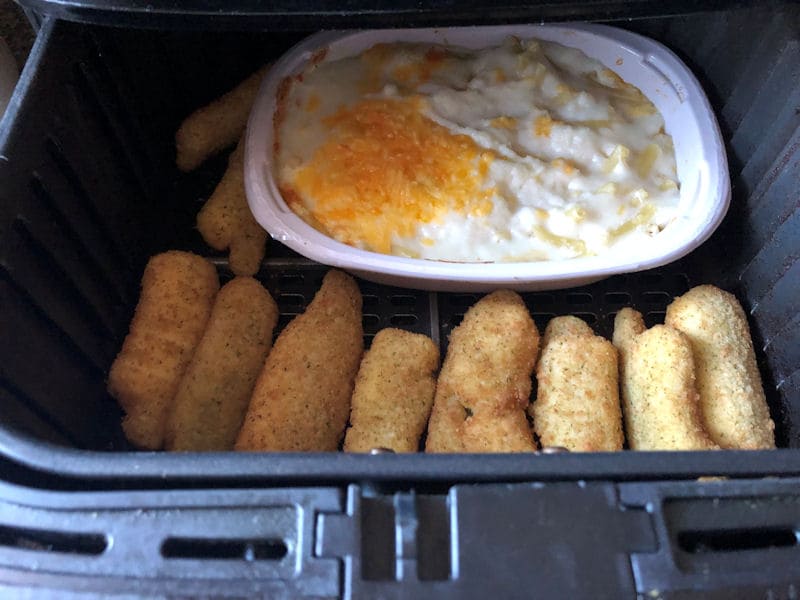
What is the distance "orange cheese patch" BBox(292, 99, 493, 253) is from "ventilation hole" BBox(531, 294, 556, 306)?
22cm

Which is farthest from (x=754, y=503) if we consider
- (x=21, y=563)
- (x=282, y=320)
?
(x=282, y=320)

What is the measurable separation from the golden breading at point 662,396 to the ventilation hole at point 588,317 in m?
0.13

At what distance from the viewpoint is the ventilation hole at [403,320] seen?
1.38 m

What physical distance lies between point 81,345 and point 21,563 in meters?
0.51

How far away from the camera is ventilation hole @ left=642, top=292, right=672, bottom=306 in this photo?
141 cm

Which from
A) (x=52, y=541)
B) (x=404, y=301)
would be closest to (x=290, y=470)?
(x=52, y=541)

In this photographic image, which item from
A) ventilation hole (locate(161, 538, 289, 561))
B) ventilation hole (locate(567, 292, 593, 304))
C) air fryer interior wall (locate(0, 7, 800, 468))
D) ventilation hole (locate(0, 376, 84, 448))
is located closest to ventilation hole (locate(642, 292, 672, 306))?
air fryer interior wall (locate(0, 7, 800, 468))

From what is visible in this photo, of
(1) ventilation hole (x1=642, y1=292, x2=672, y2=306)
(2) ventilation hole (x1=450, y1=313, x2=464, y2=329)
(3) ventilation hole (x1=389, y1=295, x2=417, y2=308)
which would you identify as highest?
(1) ventilation hole (x1=642, y1=292, x2=672, y2=306)

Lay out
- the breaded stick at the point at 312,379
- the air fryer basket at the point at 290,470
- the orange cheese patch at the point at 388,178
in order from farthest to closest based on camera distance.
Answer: the orange cheese patch at the point at 388,178 < the breaded stick at the point at 312,379 < the air fryer basket at the point at 290,470

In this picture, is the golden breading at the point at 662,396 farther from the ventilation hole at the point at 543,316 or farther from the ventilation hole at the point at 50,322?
the ventilation hole at the point at 50,322

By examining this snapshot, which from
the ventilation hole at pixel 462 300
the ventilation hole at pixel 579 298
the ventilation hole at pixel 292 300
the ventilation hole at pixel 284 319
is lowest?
the ventilation hole at pixel 284 319

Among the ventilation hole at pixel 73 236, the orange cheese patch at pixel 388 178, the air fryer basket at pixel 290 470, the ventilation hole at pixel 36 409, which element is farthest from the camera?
the orange cheese patch at pixel 388 178

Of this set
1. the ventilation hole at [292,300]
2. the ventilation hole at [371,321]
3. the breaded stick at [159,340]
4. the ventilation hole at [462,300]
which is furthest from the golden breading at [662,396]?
the breaded stick at [159,340]

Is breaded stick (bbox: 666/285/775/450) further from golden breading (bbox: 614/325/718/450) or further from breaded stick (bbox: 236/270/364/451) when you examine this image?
breaded stick (bbox: 236/270/364/451)
